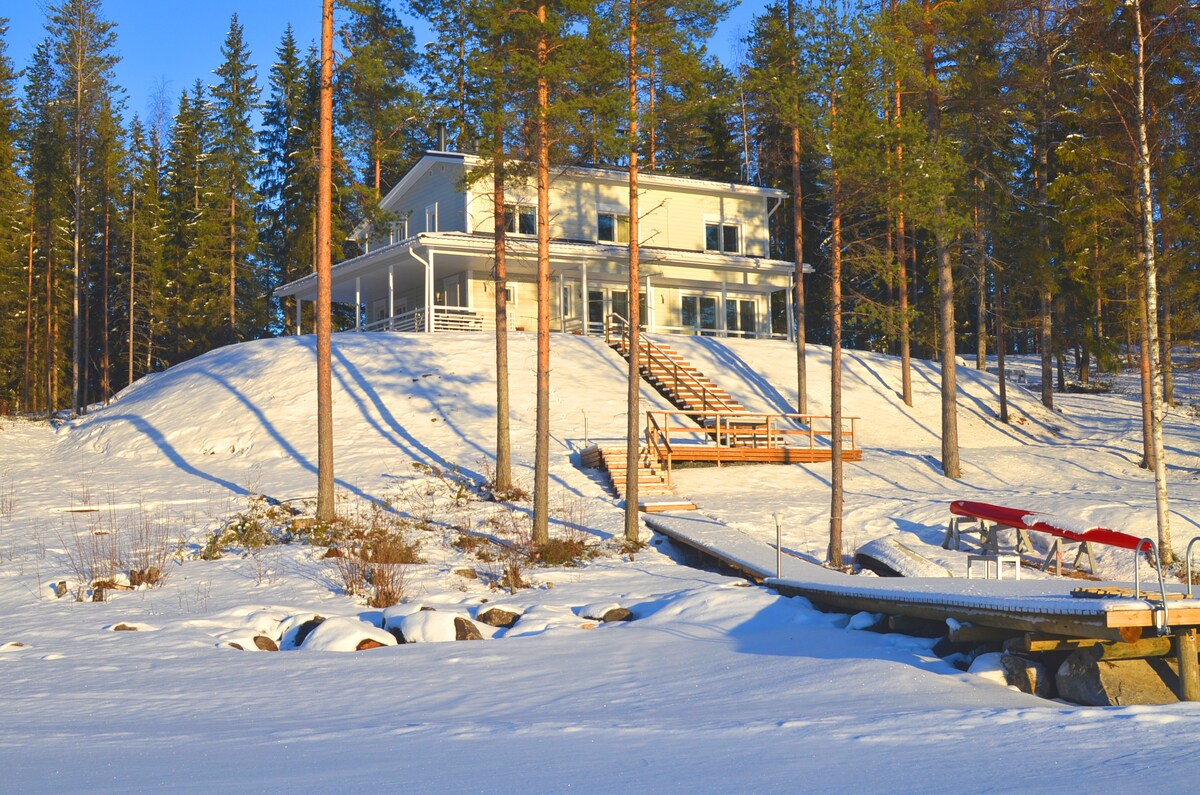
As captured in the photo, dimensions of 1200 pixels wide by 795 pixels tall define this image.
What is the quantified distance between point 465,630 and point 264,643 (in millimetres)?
2153

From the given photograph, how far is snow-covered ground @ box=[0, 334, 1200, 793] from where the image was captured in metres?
6.30

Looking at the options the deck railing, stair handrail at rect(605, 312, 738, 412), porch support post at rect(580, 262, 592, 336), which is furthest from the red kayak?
the deck railing

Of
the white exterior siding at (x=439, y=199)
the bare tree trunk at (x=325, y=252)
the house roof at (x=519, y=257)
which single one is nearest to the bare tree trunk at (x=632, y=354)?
the bare tree trunk at (x=325, y=252)

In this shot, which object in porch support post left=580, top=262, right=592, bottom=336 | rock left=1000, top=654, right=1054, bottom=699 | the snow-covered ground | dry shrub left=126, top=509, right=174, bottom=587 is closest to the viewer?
the snow-covered ground

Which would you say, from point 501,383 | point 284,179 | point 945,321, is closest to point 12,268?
point 284,179

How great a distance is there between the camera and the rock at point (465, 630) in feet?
39.5

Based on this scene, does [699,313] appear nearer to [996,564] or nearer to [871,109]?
[871,109]

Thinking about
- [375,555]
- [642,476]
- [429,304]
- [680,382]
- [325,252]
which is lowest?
[375,555]

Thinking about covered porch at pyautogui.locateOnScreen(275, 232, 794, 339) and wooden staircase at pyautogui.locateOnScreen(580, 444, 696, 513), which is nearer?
wooden staircase at pyautogui.locateOnScreen(580, 444, 696, 513)

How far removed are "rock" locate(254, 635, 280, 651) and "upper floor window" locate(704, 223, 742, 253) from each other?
98.4 feet

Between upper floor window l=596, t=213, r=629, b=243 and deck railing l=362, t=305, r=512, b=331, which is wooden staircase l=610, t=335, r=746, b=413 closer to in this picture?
deck railing l=362, t=305, r=512, b=331

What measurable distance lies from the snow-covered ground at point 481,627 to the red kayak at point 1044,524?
2.93ft

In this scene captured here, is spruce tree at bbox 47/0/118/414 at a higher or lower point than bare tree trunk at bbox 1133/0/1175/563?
higher

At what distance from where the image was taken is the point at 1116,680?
874cm
